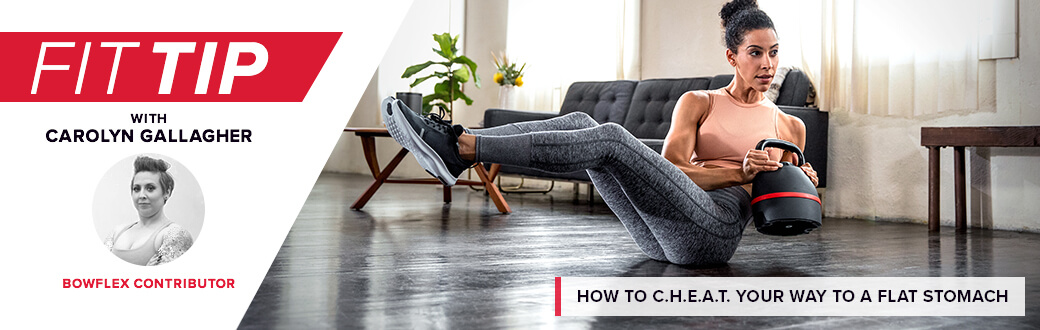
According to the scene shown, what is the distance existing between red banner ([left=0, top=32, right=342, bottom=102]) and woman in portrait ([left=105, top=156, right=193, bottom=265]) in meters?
1.22

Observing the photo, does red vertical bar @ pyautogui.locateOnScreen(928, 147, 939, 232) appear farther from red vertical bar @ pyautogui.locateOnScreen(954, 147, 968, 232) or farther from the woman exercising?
the woman exercising

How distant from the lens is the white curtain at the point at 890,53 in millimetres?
3664

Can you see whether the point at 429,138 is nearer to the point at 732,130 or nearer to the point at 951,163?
the point at 732,130

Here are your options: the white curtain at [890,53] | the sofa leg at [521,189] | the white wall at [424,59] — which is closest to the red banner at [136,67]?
the white wall at [424,59]

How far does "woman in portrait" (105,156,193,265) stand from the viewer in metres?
2.28

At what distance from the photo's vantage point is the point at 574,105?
5.25 metres

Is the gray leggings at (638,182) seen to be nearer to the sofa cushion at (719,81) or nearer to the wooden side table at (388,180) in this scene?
the wooden side table at (388,180)

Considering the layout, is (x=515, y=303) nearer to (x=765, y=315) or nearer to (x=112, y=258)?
(x=765, y=315)

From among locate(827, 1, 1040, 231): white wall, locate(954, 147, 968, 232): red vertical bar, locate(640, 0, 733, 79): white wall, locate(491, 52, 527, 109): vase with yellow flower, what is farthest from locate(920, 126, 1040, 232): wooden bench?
locate(491, 52, 527, 109): vase with yellow flower

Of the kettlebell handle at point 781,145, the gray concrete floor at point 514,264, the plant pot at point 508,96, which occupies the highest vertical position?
the plant pot at point 508,96

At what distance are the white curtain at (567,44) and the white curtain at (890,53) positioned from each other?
1.19 m

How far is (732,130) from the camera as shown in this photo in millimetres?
2178

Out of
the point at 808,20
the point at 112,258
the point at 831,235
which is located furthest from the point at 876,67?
the point at 112,258

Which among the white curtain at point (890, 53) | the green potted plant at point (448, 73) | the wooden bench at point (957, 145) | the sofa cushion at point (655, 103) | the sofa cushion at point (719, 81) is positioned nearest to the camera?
the wooden bench at point (957, 145)
